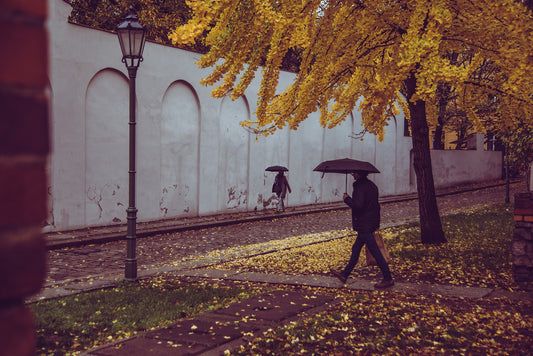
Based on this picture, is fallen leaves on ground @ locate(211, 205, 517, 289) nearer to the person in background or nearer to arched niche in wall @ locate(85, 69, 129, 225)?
arched niche in wall @ locate(85, 69, 129, 225)

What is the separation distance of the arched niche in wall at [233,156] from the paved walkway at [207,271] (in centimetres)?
74

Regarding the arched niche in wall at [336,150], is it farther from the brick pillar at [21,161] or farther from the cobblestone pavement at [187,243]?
the brick pillar at [21,161]

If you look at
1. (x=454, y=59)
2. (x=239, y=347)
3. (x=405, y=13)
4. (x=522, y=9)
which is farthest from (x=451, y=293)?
(x=454, y=59)

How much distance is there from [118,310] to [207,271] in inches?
121

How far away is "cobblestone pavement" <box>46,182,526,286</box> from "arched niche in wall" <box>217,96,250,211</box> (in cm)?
213

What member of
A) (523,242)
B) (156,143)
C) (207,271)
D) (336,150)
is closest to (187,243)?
(207,271)

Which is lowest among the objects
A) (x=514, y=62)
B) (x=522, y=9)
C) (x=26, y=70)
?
(x=26, y=70)

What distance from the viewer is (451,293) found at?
25.7ft

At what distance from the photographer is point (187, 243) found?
1420 centimetres

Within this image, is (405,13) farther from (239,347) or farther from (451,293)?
(239,347)

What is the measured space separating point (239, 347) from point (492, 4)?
21.4ft

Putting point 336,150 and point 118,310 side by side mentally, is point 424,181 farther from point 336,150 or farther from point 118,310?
point 336,150

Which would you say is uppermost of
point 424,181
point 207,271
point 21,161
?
point 21,161

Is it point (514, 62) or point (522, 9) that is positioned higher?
point (522, 9)
